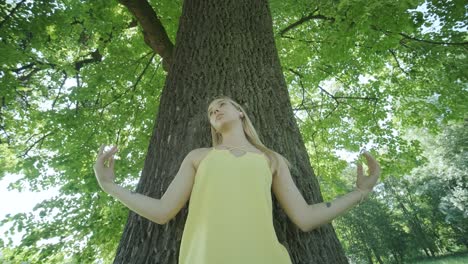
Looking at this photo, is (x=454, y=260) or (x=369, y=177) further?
(x=454, y=260)

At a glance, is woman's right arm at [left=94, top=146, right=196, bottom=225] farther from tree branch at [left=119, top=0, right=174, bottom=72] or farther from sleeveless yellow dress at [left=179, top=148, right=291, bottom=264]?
tree branch at [left=119, top=0, right=174, bottom=72]

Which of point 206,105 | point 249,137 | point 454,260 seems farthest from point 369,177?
point 454,260

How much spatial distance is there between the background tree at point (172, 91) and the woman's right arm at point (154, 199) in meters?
0.24

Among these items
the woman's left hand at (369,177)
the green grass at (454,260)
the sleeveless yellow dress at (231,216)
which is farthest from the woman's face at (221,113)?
the green grass at (454,260)

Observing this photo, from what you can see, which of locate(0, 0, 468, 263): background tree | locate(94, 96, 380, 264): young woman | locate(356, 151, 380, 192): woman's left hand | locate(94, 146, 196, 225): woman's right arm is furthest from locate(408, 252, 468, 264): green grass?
locate(94, 146, 196, 225): woman's right arm

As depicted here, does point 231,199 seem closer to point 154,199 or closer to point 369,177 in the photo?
point 154,199

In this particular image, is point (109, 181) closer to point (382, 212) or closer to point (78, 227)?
point (78, 227)

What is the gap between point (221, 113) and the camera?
1.99 meters

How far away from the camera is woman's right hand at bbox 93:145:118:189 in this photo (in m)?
1.67

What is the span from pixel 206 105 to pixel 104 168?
917mm

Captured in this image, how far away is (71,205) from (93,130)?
5.44ft

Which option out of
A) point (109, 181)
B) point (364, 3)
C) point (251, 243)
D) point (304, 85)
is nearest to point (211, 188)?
point (251, 243)

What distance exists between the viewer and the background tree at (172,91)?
8.05 feet

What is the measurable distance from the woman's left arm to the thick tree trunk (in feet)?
0.40
